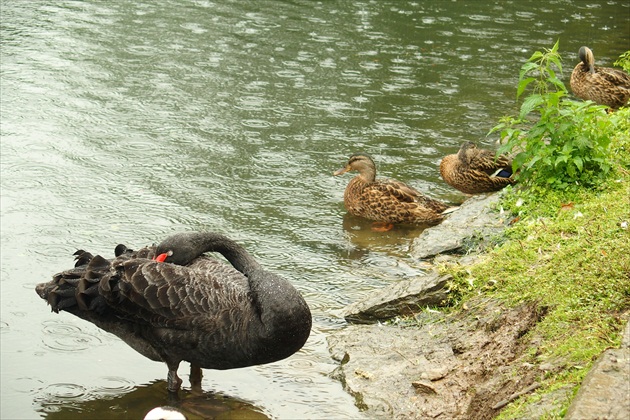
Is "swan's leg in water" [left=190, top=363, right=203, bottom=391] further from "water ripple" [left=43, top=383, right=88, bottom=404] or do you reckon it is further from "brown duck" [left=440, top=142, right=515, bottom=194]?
"brown duck" [left=440, top=142, right=515, bottom=194]

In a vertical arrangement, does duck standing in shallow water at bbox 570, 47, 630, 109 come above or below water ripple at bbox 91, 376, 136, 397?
above

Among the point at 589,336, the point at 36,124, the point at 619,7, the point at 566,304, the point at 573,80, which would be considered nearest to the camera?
the point at 589,336

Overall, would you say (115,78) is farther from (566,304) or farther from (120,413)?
(566,304)

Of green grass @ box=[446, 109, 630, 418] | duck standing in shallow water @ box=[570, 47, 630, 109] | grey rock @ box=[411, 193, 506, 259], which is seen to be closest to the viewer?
green grass @ box=[446, 109, 630, 418]

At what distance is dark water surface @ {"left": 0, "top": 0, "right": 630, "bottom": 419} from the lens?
6934mm

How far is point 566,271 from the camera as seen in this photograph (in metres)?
6.32

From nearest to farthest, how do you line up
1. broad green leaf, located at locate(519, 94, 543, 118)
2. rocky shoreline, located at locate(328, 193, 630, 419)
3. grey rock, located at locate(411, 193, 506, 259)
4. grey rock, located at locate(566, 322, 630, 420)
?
grey rock, located at locate(566, 322, 630, 420) → rocky shoreline, located at locate(328, 193, 630, 419) → broad green leaf, located at locate(519, 94, 543, 118) → grey rock, located at locate(411, 193, 506, 259)

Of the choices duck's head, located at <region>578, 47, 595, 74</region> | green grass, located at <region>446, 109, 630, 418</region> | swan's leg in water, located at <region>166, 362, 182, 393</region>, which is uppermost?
duck's head, located at <region>578, 47, 595, 74</region>

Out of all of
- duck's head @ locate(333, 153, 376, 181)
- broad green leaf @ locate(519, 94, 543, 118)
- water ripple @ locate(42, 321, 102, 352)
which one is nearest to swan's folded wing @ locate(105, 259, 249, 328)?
water ripple @ locate(42, 321, 102, 352)

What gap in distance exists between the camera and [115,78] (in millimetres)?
13430

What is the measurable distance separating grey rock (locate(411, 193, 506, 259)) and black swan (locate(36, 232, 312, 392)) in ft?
8.34

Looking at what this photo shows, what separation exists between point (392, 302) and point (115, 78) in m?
7.63

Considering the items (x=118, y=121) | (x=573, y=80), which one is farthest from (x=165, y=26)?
(x=573, y=80)

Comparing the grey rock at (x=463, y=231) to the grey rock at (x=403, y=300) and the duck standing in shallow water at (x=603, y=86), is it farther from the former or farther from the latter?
the duck standing in shallow water at (x=603, y=86)
